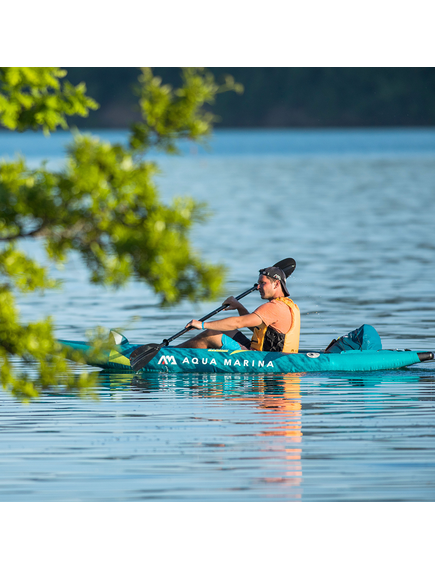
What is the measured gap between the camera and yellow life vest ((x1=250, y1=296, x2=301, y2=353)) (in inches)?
472

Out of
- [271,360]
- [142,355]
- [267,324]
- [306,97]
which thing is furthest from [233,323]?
[306,97]

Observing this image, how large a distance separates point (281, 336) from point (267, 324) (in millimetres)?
230

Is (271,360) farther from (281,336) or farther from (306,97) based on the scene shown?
(306,97)

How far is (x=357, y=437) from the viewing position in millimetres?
8898

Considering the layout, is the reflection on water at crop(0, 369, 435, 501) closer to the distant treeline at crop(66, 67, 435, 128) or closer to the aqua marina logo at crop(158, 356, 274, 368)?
the aqua marina logo at crop(158, 356, 274, 368)

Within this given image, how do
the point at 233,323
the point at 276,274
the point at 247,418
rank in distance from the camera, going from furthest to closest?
the point at 233,323 → the point at 276,274 → the point at 247,418

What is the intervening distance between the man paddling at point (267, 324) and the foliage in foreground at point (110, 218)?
248 inches

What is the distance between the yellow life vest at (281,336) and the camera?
39.4 feet

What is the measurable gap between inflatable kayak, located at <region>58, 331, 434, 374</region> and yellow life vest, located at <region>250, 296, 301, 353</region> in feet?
0.46

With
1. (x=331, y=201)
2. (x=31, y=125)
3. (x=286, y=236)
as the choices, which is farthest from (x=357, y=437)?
(x=331, y=201)

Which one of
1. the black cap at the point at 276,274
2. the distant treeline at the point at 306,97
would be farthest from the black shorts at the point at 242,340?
the distant treeline at the point at 306,97

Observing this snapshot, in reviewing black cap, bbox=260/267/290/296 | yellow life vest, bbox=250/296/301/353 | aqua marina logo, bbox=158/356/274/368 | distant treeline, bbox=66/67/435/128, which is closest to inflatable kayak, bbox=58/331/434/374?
aqua marina logo, bbox=158/356/274/368

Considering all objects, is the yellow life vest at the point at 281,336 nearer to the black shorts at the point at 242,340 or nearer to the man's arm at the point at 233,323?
the man's arm at the point at 233,323

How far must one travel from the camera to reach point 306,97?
8575cm
